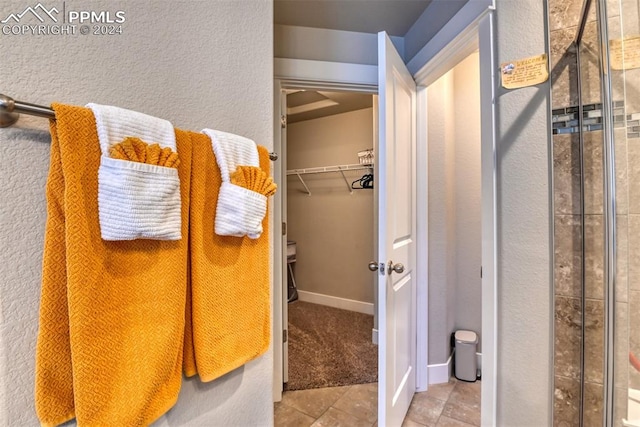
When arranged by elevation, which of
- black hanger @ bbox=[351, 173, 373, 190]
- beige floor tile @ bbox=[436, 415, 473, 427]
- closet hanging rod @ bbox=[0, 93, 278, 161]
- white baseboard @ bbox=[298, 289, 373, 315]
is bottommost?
beige floor tile @ bbox=[436, 415, 473, 427]

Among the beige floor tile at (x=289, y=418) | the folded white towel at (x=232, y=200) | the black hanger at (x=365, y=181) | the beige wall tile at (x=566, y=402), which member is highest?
the black hanger at (x=365, y=181)

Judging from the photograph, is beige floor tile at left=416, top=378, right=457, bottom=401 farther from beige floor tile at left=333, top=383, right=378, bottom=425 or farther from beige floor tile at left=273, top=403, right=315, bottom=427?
beige floor tile at left=273, top=403, right=315, bottom=427

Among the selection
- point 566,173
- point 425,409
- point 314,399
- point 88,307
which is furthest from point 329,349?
point 88,307

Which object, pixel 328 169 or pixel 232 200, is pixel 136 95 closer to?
pixel 232 200

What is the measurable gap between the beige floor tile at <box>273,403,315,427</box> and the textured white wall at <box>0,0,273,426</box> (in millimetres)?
815

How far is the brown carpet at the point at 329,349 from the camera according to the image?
6.68ft

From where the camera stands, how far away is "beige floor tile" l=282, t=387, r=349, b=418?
5.72 ft

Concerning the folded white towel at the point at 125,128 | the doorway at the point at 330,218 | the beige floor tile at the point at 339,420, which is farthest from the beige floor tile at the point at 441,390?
the folded white towel at the point at 125,128

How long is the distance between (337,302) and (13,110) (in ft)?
11.0

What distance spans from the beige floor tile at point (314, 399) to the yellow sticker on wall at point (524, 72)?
6.47ft

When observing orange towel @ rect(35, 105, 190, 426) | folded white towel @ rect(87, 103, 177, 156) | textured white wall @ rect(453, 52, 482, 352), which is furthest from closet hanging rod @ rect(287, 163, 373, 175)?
orange towel @ rect(35, 105, 190, 426)

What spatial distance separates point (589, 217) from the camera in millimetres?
973

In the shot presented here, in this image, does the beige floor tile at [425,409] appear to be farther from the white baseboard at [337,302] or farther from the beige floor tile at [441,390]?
the white baseboard at [337,302]

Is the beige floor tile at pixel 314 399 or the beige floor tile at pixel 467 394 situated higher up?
the beige floor tile at pixel 467 394
